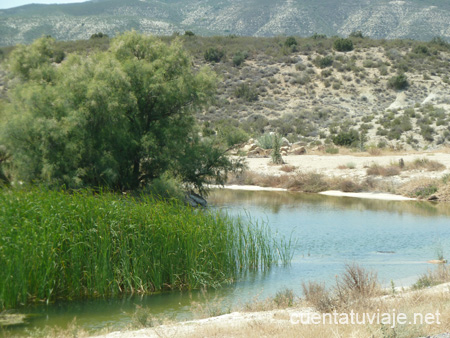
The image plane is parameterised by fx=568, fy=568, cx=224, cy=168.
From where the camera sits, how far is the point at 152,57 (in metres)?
24.7

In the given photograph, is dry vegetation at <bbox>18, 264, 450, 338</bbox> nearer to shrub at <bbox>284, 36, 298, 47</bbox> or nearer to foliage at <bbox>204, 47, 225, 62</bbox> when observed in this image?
foliage at <bbox>204, 47, 225, 62</bbox>

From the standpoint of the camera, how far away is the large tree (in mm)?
20469

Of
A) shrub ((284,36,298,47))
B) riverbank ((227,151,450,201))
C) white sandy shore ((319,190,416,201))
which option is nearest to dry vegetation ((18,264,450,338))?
riverbank ((227,151,450,201))

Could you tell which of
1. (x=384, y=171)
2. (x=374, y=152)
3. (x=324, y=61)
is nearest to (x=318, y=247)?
(x=384, y=171)

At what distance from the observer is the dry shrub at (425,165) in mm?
32438

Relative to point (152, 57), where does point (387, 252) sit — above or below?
below

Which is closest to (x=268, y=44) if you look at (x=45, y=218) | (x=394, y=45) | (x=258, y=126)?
(x=394, y=45)

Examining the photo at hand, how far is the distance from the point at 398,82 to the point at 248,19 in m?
74.1

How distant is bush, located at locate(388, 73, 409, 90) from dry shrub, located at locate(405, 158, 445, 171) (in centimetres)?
3108

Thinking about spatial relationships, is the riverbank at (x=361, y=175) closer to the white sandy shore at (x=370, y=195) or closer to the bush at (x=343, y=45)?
the white sandy shore at (x=370, y=195)

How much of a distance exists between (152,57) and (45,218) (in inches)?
Answer: 537

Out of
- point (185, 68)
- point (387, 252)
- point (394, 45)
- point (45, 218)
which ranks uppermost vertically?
point (394, 45)

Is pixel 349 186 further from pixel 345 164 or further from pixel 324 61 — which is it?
pixel 324 61

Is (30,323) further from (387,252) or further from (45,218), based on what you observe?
(387,252)
